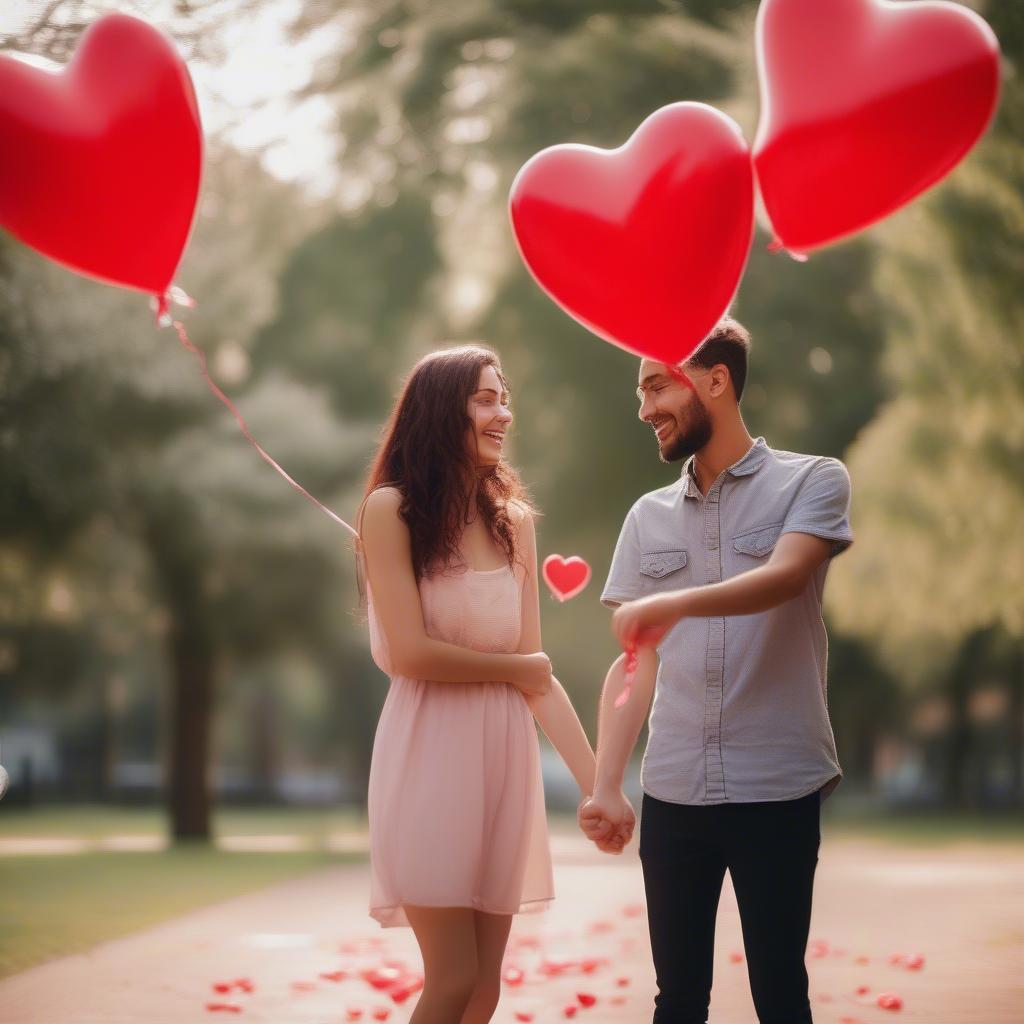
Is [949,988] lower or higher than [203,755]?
higher

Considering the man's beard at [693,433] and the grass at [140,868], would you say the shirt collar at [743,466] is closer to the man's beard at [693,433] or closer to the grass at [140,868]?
the man's beard at [693,433]

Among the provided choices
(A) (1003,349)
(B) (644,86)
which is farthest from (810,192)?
(B) (644,86)

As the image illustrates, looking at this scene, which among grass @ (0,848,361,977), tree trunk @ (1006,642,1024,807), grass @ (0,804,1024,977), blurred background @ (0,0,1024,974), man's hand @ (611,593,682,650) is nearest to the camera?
man's hand @ (611,593,682,650)

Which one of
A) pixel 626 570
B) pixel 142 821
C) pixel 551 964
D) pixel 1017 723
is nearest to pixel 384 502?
pixel 626 570

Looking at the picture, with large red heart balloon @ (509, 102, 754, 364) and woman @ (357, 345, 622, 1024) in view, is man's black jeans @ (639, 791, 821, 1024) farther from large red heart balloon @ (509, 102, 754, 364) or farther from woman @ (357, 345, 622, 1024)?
large red heart balloon @ (509, 102, 754, 364)

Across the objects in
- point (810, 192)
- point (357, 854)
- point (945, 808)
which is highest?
point (810, 192)

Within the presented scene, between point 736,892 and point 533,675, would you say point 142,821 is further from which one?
point 736,892

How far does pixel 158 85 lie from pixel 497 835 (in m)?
2.06

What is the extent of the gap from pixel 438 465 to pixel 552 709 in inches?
25.6

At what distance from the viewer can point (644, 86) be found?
15.6 m

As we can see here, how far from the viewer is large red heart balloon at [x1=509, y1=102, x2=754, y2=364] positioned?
11.3 feet

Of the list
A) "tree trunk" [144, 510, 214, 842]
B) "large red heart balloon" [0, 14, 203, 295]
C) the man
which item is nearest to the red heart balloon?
the man

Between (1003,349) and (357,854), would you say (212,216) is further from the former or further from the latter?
(1003,349)

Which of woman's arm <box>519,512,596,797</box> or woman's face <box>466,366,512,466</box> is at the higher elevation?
woman's face <box>466,366,512,466</box>
